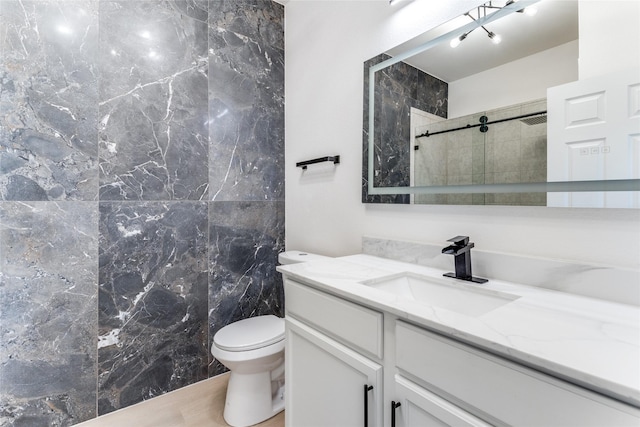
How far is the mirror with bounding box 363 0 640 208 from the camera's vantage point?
3.14 feet

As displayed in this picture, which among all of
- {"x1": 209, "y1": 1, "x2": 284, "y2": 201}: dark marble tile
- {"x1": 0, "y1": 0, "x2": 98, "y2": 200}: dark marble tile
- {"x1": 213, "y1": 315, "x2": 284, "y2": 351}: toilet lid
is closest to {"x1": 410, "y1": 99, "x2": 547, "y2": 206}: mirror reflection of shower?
{"x1": 213, "y1": 315, "x2": 284, "y2": 351}: toilet lid

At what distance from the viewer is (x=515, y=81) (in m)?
1.11

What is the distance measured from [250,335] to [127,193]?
1029 mm

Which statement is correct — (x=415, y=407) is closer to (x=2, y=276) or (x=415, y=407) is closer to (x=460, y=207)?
(x=460, y=207)

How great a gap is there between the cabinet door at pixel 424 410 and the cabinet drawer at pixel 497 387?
0.07 feet

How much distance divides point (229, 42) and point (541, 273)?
7.00ft

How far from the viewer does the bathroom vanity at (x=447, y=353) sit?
557 millimetres

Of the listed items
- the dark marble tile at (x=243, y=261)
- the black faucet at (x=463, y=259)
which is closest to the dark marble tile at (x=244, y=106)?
the dark marble tile at (x=243, y=261)

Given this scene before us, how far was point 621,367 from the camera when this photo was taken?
0.53 m

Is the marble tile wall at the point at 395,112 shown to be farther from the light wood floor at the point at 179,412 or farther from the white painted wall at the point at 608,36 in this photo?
the light wood floor at the point at 179,412

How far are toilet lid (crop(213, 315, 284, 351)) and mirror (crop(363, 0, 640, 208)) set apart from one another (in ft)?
2.91

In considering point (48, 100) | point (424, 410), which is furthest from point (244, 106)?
point (424, 410)

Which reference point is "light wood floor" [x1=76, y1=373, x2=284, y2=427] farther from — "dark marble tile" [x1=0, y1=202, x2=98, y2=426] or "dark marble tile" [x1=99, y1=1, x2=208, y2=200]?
"dark marble tile" [x1=99, y1=1, x2=208, y2=200]

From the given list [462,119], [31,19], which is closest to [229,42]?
[31,19]
